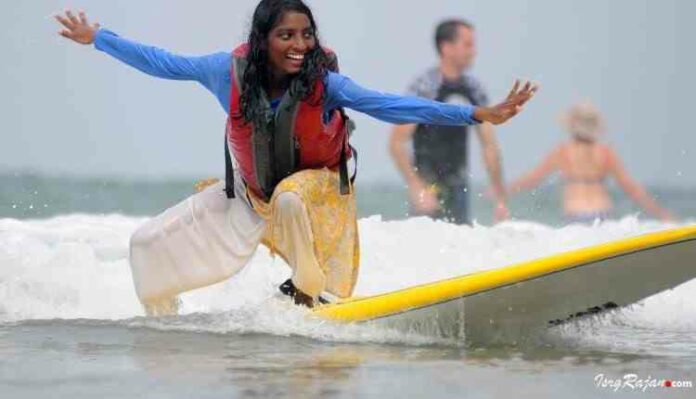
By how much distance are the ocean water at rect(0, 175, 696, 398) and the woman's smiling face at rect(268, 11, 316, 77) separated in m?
0.97

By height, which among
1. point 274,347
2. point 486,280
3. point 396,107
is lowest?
point 274,347

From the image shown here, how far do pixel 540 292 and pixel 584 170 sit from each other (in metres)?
4.66

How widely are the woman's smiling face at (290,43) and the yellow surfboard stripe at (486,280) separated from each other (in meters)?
0.94

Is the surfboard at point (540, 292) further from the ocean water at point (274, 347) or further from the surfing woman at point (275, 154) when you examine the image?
the surfing woman at point (275, 154)

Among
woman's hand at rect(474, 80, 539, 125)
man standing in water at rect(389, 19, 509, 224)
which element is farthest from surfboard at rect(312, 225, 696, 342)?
man standing in water at rect(389, 19, 509, 224)

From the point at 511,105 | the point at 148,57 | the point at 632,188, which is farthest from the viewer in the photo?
the point at 632,188

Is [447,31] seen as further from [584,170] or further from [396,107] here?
[396,107]

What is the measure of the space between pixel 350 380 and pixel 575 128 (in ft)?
19.2

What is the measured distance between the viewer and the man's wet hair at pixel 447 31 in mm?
10773

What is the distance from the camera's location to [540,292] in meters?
6.27

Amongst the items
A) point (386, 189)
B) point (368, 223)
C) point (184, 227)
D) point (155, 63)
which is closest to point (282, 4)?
point (155, 63)

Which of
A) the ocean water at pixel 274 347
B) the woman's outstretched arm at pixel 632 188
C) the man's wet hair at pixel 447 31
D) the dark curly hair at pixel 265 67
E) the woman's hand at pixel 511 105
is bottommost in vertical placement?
the ocean water at pixel 274 347

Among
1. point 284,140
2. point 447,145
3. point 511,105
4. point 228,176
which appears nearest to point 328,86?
point 284,140

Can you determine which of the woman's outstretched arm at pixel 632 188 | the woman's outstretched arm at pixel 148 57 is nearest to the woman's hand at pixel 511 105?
the woman's outstretched arm at pixel 148 57
